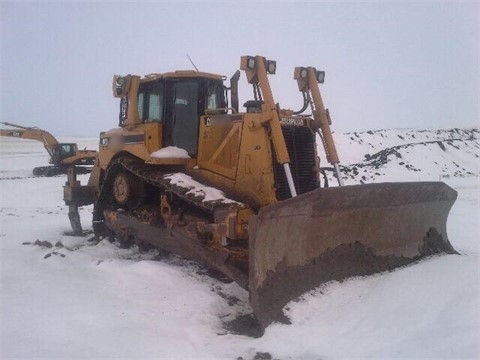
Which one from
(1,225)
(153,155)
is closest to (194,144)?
(153,155)

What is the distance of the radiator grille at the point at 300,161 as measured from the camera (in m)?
6.09

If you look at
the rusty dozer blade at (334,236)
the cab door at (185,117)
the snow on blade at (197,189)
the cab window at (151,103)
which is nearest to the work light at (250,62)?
the cab door at (185,117)

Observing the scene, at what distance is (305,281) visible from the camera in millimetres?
4973

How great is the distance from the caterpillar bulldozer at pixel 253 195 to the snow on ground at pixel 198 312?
0.33 metres

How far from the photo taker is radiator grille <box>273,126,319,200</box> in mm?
6094

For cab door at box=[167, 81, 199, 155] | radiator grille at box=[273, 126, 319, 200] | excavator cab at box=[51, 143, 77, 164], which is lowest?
excavator cab at box=[51, 143, 77, 164]

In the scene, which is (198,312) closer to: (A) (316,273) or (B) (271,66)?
(A) (316,273)

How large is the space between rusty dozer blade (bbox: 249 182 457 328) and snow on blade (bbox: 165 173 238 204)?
1.14 m

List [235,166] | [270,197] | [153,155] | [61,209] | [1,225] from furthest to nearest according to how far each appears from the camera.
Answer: [61,209]
[1,225]
[153,155]
[235,166]
[270,197]

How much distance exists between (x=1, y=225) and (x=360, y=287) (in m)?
7.77

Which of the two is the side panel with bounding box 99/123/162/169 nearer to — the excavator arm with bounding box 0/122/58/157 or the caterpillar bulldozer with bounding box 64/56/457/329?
the caterpillar bulldozer with bounding box 64/56/457/329

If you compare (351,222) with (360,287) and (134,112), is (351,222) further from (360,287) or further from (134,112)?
(134,112)

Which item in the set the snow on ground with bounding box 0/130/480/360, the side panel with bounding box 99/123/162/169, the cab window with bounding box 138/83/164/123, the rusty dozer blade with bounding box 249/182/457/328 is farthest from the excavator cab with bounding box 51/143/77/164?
the rusty dozer blade with bounding box 249/182/457/328

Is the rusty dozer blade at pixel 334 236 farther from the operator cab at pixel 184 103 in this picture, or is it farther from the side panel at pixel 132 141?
the side panel at pixel 132 141
